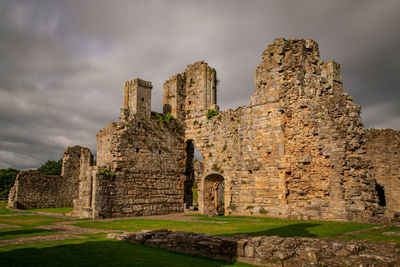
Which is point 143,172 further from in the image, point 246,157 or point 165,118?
point 246,157

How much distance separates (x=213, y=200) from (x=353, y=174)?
27.1 feet

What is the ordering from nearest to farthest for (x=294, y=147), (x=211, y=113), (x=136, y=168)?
(x=294, y=147)
(x=136, y=168)
(x=211, y=113)

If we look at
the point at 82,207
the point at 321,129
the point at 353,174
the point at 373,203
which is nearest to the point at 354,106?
the point at 321,129

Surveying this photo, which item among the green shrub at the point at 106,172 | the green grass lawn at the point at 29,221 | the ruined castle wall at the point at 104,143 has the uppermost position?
the ruined castle wall at the point at 104,143

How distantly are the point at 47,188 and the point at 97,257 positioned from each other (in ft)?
77.8

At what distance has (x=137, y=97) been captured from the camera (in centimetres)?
1897

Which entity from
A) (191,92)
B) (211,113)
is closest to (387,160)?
(211,113)

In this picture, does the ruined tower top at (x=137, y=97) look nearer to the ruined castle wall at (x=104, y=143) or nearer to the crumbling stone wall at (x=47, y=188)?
the ruined castle wall at (x=104, y=143)

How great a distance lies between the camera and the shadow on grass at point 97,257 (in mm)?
6090

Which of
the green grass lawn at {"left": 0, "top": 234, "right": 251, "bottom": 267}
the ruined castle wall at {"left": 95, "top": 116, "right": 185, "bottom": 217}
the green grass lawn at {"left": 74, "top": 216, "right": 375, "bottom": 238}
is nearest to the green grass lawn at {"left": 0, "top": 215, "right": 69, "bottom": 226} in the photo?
the green grass lawn at {"left": 74, "top": 216, "right": 375, "bottom": 238}

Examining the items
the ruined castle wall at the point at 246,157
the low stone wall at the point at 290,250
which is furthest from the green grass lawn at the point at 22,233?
the ruined castle wall at the point at 246,157

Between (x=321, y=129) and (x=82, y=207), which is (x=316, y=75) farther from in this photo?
(x=82, y=207)

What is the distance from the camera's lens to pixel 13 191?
84.6 feet

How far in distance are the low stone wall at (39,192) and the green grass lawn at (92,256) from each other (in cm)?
2035
